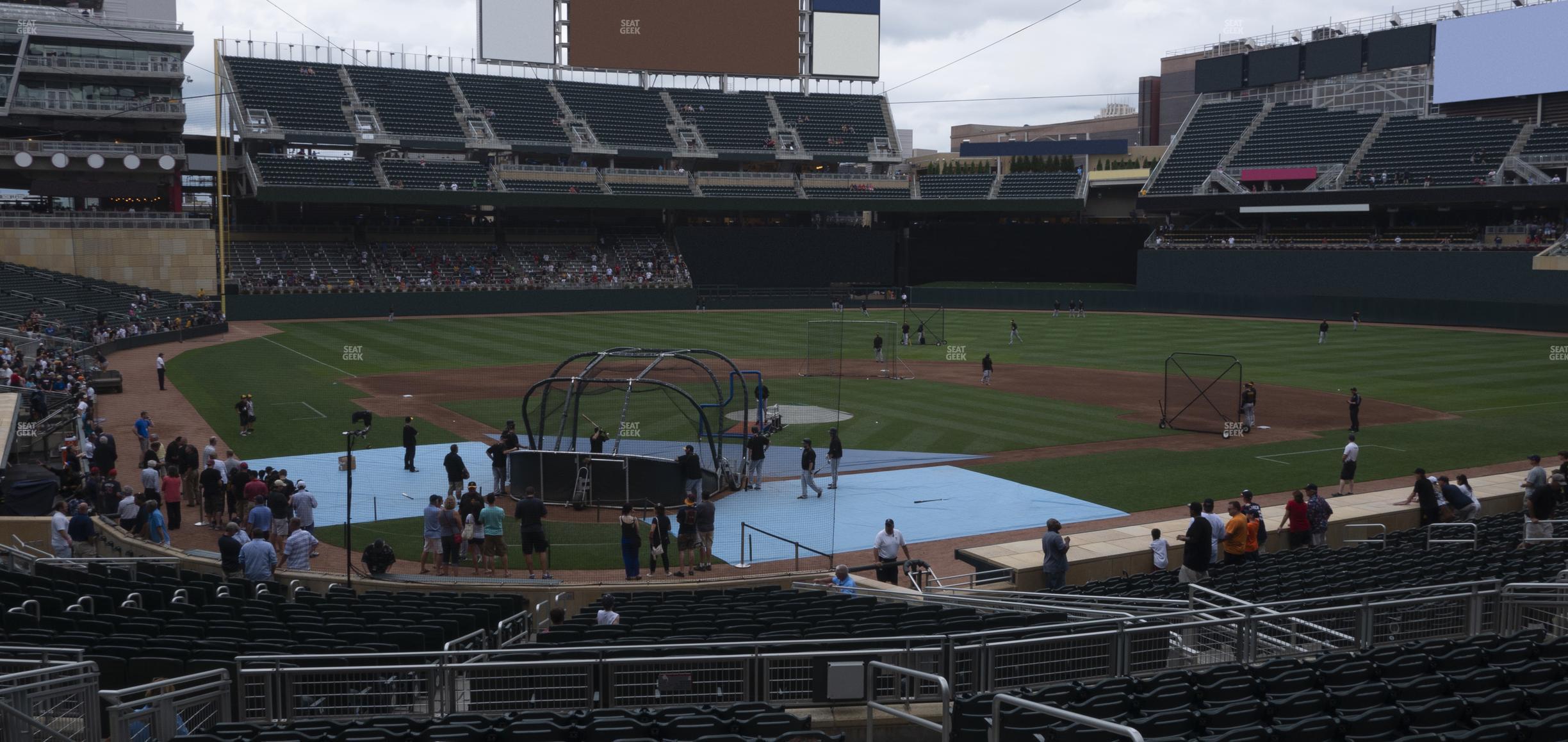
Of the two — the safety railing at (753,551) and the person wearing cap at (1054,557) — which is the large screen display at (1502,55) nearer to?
the safety railing at (753,551)

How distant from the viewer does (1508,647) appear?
8977mm

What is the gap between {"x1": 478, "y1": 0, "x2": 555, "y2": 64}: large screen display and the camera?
254 ft

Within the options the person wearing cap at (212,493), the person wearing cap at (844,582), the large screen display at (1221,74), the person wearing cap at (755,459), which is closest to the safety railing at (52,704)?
the person wearing cap at (844,582)

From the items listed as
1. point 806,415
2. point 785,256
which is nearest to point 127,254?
point 785,256

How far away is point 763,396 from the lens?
26.8m

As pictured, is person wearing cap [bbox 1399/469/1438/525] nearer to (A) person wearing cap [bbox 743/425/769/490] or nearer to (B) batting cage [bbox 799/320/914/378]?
(A) person wearing cap [bbox 743/425/769/490]

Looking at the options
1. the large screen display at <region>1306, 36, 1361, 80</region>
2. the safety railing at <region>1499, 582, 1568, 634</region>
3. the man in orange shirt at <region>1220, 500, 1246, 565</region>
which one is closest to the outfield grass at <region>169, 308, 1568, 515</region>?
the man in orange shirt at <region>1220, 500, 1246, 565</region>

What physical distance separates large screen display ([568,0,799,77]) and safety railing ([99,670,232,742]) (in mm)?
76087

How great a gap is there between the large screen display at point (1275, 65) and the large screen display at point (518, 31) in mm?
50678

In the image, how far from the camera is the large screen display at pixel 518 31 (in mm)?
77438

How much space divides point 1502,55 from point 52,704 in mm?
78564

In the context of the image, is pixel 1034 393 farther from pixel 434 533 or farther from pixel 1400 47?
pixel 1400 47

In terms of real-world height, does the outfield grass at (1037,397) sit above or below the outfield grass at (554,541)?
above

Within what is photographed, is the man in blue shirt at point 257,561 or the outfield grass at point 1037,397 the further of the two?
the outfield grass at point 1037,397
